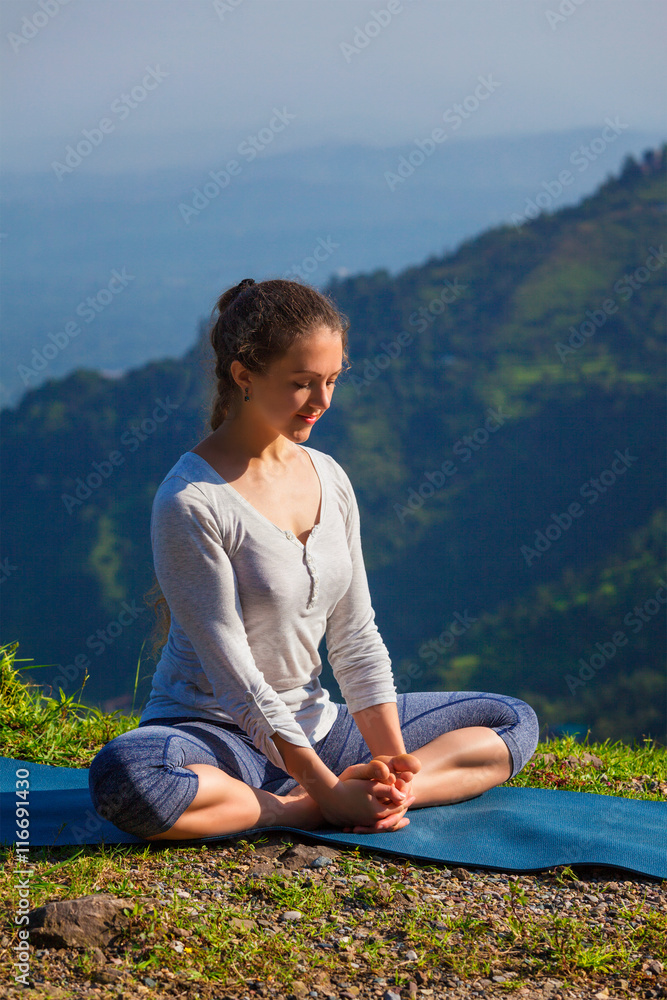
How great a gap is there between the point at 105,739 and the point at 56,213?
47.9 m

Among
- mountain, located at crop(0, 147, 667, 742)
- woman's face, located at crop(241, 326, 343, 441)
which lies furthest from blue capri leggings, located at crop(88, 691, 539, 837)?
mountain, located at crop(0, 147, 667, 742)

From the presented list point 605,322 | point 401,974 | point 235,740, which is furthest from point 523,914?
point 605,322

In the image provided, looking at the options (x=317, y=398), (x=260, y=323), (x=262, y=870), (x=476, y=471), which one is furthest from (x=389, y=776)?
(x=476, y=471)

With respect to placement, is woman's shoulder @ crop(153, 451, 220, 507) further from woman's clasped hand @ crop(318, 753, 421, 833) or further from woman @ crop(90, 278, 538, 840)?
woman's clasped hand @ crop(318, 753, 421, 833)

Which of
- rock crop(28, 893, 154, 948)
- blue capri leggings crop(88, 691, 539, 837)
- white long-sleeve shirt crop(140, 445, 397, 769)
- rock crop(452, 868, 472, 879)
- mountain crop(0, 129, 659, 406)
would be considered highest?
mountain crop(0, 129, 659, 406)

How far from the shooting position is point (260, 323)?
2426 millimetres

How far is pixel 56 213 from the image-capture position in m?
47.0

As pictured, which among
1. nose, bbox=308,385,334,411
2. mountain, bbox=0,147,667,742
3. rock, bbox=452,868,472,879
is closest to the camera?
rock, bbox=452,868,472,879

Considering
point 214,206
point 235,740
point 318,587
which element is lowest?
point 235,740

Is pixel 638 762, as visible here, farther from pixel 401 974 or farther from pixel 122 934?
pixel 122 934

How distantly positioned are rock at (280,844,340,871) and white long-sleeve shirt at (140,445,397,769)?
0.74ft

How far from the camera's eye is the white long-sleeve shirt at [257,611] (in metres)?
2.35

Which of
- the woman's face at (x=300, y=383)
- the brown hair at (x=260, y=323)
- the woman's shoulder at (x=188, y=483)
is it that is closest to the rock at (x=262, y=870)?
the woman's shoulder at (x=188, y=483)

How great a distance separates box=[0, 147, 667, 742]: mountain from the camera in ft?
89.7
